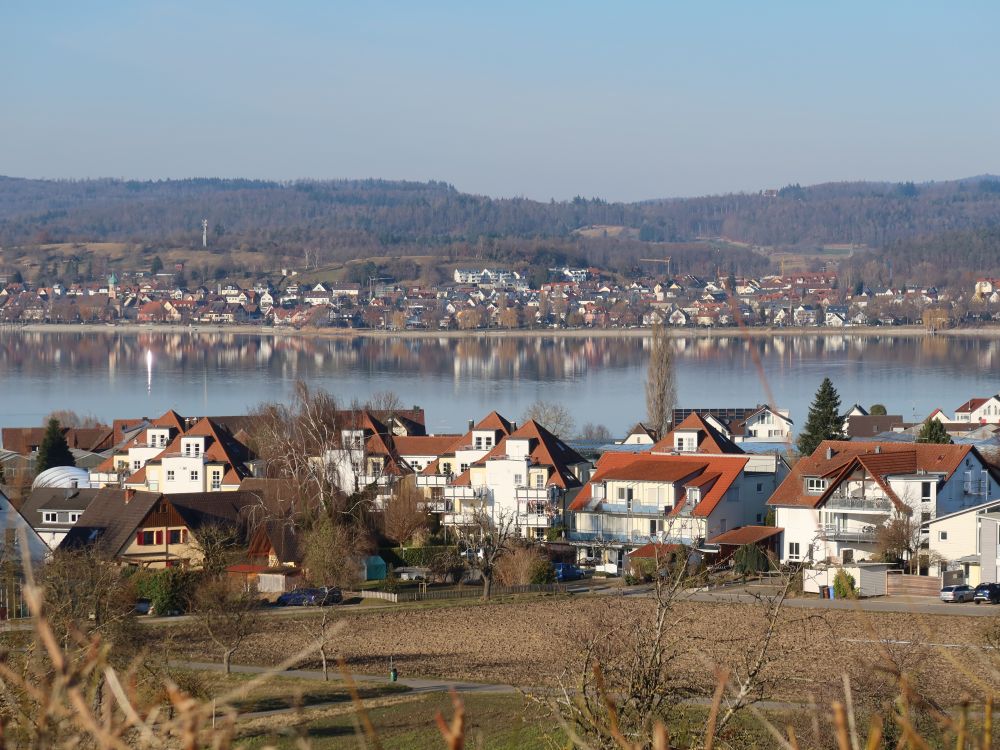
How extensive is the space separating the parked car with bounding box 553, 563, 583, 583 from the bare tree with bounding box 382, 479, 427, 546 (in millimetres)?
1592

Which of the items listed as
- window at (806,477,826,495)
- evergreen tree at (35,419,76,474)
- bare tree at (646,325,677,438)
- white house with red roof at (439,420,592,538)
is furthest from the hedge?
bare tree at (646,325,677,438)

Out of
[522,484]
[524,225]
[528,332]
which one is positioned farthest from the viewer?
[524,225]

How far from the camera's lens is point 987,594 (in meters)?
9.77

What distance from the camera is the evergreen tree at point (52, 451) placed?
16359 millimetres

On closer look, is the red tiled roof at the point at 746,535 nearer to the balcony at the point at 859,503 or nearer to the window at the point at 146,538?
the balcony at the point at 859,503

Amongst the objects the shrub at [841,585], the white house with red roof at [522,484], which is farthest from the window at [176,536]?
the shrub at [841,585]

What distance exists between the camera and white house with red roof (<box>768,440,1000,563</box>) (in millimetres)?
11234

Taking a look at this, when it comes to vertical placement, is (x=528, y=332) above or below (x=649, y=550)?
below

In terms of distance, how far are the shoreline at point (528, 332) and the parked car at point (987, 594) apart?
48037mm

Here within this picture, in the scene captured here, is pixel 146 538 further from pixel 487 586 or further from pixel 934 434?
pixel 934 434

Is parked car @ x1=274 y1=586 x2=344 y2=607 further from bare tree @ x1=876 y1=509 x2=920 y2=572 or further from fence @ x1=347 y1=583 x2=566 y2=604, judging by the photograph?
bare tree @ x1=876 y1=509 x2=920 y2=572

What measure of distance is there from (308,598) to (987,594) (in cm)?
445

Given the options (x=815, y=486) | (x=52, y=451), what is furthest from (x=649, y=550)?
(x=52, y=451)

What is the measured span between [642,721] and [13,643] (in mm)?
3425
